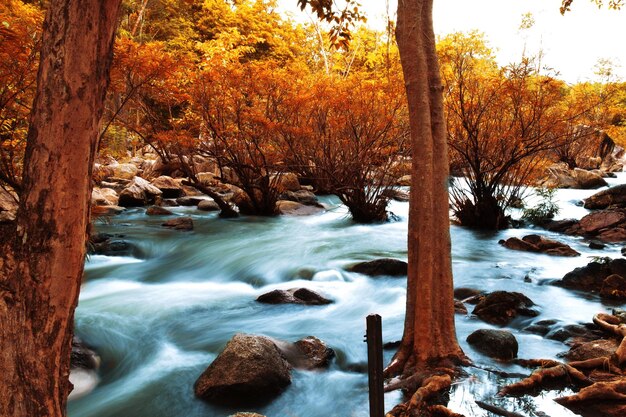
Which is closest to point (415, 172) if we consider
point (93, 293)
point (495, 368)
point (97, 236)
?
point (495, 368)

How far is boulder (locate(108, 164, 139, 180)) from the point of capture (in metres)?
20.7

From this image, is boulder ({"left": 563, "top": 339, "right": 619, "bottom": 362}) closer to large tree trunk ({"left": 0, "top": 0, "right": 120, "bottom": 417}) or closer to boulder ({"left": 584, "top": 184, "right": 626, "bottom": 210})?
large tree trunk ({"left": 0, "top": 0, "right": 120, "bottom": 417})

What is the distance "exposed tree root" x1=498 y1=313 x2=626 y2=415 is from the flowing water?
0.56 feet

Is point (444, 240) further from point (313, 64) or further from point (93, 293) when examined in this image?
point (313, 64)

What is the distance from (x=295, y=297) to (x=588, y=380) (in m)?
4.16

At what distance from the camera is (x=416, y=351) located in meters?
4.37

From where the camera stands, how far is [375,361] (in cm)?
192

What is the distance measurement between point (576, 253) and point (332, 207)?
808 cm

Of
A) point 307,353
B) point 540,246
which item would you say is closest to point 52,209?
point 307,353

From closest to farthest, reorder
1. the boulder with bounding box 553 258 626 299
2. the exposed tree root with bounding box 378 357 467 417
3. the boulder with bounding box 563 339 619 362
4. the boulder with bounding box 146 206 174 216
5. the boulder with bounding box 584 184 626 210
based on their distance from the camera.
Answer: the exposed tree root with bounding box 378 357 467 417 < the boulder with bounding box 563 339 619 362 < the boulder with bounding box 553 258 626 299 < the boulder with bounding box 584 184 626 210 < the boulder with bounding box 146 206 174 216

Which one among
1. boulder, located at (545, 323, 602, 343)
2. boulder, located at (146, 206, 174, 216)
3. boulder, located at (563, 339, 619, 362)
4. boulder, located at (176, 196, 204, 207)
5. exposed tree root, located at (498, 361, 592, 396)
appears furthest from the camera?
boulder, located at (176, 196, 204, 207)

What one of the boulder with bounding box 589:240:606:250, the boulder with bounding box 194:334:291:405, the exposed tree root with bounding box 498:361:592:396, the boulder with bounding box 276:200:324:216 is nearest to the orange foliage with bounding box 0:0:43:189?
the boulder with bounding box 194:334:291:405

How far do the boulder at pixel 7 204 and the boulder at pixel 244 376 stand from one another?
5.97 m

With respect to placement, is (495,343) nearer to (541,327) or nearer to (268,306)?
(541,327)
